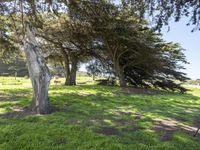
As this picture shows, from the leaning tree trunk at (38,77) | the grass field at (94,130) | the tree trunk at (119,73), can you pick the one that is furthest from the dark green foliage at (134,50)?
the grass field at (94,130)

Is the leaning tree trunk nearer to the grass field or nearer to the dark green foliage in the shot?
the grass field

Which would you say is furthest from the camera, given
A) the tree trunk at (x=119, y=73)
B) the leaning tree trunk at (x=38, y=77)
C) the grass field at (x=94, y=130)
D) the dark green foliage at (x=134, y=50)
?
the tree trunk at (x=119, y=73)

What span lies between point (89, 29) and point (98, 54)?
483cm

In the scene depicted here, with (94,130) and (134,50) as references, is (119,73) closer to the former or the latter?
(134,50)

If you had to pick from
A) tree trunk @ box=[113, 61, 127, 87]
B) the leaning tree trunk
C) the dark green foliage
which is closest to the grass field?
the leaning tree trunk

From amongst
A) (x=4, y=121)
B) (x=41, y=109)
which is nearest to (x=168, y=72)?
(x=41, y=109)

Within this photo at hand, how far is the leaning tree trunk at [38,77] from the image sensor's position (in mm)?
9377

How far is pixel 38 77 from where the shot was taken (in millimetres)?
9516

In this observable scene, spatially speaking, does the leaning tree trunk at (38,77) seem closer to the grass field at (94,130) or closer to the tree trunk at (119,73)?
the grass field at (94,130)

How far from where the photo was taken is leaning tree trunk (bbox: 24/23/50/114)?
9377 mm

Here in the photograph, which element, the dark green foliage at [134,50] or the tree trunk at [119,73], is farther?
the tree trunk at [119,73]

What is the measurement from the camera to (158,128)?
7.86 metres

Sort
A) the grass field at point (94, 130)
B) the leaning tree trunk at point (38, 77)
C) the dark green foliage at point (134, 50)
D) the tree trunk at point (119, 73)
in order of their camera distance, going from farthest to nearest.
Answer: the tree trunk at point (119, 73) → the dark green foliage at point (134, 50) → the leaning tree trunk at point (38, 77) → the grass field at point (94, 130)

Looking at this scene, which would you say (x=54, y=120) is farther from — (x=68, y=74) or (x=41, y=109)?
(x=68, y=74)
